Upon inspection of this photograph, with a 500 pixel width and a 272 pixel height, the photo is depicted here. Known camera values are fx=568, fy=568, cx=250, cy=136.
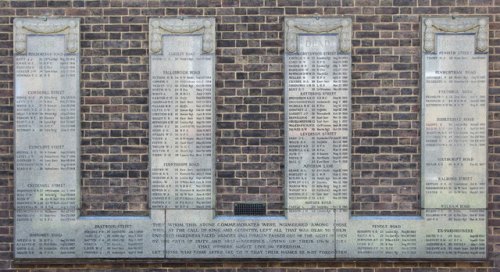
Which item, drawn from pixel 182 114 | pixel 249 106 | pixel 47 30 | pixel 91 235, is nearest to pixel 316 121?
pixel 249 106

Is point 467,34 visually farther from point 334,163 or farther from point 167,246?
point 167,246

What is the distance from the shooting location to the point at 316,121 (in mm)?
6461

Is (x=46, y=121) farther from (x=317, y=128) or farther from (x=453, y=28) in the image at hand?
(x=453, y=28)

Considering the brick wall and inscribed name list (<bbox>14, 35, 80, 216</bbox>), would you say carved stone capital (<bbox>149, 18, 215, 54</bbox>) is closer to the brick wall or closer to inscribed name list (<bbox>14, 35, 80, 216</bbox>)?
the brick wall

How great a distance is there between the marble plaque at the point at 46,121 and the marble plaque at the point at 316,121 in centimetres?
246

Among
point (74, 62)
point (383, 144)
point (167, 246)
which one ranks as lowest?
point (167, 246)

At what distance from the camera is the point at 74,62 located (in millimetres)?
6531

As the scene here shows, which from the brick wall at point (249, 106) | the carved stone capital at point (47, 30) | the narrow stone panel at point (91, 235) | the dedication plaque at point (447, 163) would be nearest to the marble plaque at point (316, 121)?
the brick wall at point (249, 106)

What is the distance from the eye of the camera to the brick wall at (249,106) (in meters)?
6.51

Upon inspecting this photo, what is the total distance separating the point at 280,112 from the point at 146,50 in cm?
171

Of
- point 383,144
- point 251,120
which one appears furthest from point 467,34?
point 251,120

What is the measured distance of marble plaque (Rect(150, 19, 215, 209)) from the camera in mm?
6488

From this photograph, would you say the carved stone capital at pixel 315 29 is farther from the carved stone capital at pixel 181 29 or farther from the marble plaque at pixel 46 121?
the marble plaque at pixel 46 121

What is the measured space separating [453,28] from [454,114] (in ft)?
3.20
